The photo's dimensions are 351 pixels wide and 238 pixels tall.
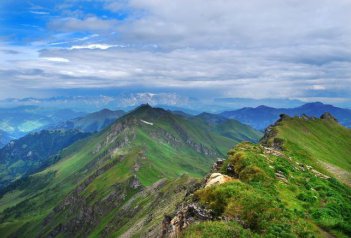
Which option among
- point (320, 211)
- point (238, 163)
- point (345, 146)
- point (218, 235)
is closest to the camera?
point (218, 235)

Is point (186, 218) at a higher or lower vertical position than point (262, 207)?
lower

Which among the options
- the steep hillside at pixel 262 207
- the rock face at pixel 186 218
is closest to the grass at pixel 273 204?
the steep hillside at pixel 262 207

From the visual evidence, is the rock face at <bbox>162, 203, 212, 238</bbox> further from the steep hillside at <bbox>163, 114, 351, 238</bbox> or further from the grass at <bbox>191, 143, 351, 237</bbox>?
the grass at <bbox>191, 143, 351, 237</bbox>

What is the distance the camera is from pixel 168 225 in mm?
48625

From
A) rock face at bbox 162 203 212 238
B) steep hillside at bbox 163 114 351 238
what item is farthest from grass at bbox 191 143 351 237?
rock face at bbox 162 203 212 238

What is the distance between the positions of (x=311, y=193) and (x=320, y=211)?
6604 millimetres

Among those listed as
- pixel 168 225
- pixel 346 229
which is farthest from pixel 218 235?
pixel 168 225

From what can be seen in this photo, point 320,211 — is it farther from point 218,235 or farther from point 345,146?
point 345,146

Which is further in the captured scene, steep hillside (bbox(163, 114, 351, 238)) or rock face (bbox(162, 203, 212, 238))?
rock face (bbox(162, 203, 212, 238))

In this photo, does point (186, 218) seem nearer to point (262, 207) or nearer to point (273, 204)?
point (262, 207)

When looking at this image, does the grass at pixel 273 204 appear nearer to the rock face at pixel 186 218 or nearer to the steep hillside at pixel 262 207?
the steep hillside at pixel 262 207

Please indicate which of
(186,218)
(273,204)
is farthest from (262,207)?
(186,218)

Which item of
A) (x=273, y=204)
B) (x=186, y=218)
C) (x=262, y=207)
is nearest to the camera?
(x=262, y=207)

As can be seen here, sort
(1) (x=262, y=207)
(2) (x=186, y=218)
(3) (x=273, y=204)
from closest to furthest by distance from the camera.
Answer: (1) (x=262, y=207) → (3) (x=273, y=204) → (2) (x=186, y=218)
